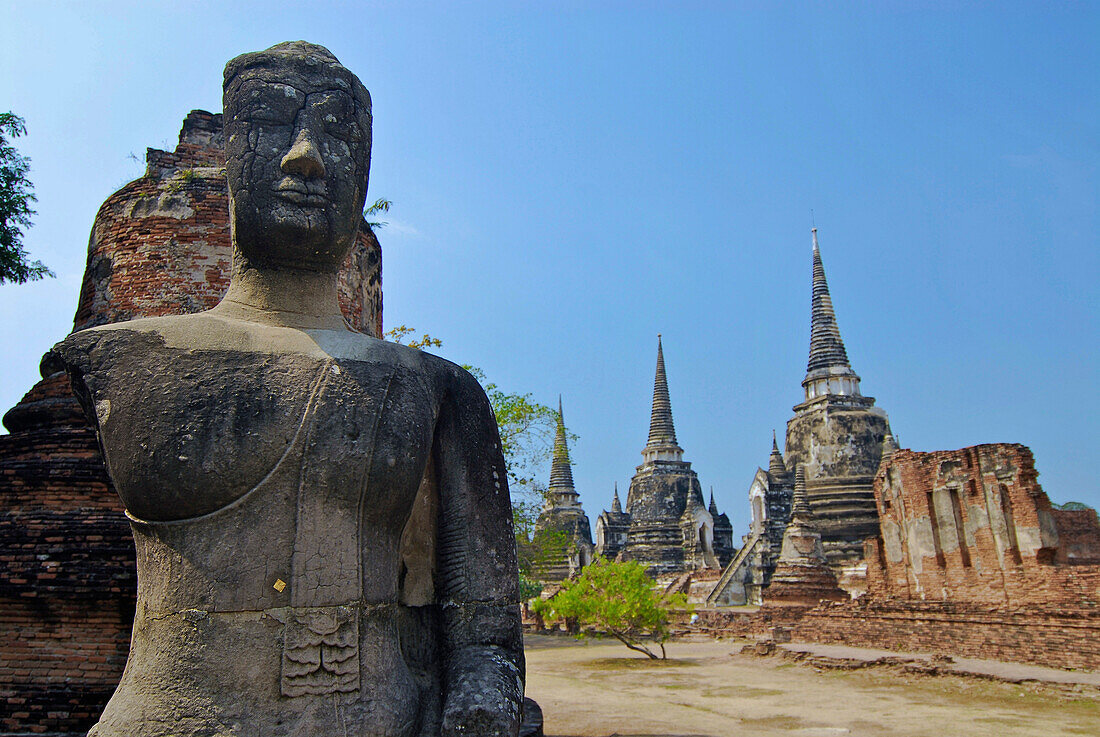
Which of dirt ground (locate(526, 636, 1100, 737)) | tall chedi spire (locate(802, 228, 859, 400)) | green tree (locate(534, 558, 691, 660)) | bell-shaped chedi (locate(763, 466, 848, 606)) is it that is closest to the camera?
dirt ground (locate(526, 636, 1100, 737))

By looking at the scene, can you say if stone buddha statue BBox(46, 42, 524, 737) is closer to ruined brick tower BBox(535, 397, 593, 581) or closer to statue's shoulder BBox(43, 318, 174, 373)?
statue's shoulder BBox(43, 318, 174, 373)

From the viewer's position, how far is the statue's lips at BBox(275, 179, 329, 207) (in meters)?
2.83

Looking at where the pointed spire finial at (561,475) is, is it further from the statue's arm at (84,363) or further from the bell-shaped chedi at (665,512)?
the statue's arm at (84,363)

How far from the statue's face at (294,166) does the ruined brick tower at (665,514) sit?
36020mm

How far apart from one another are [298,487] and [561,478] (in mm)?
45596

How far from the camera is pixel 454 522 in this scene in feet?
9.43

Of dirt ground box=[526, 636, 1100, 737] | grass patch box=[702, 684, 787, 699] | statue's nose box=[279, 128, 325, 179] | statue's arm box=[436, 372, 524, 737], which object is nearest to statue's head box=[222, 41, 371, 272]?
Result: statue's nose box=[279, 128, 325, 179]

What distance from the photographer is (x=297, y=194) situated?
9.31 ft

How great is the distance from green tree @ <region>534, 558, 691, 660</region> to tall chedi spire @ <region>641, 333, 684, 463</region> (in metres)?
22.6

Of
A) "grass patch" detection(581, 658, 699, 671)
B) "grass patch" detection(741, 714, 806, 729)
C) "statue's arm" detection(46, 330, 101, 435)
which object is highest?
"statue's arm" detection(46, 330, 101, 435)

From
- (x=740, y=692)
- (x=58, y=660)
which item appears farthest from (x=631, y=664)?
(x=58, y=660)

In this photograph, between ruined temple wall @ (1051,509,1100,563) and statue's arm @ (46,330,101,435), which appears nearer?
statue's arm @ (46,330,101,435)

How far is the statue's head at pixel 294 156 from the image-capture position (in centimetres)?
285

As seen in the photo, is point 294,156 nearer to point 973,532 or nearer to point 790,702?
point 790,702
